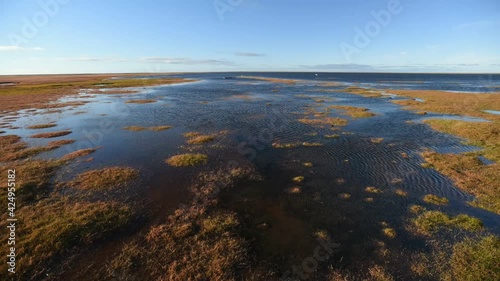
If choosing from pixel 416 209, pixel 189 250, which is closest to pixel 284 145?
pixel 416 209

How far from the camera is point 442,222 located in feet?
53.7

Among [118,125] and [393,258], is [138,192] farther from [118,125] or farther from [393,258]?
[118,125]

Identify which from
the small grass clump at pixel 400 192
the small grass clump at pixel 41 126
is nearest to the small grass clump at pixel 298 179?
the small grass clump at pixel 400 192

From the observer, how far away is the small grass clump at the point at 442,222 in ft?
52.0

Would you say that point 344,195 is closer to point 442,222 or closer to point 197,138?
point 442,222

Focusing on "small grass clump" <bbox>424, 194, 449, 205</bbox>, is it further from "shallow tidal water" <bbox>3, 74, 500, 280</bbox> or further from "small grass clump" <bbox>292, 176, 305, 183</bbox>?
"small grass clump" <bbox>292, 176, 305, 183</bbox>

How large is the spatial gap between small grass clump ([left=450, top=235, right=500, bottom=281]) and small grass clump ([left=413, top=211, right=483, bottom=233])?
1.16m

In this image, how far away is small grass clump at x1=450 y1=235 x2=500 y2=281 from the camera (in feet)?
40.1

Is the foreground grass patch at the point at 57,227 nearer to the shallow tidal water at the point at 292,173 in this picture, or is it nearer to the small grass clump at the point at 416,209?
the shallow tidal water at the point at 292,173

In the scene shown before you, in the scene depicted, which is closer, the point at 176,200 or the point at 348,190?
the point at 176,200

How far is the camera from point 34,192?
19719 mm

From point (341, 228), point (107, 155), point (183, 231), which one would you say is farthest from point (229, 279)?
point (107, 155)

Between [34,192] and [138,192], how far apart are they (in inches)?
323
